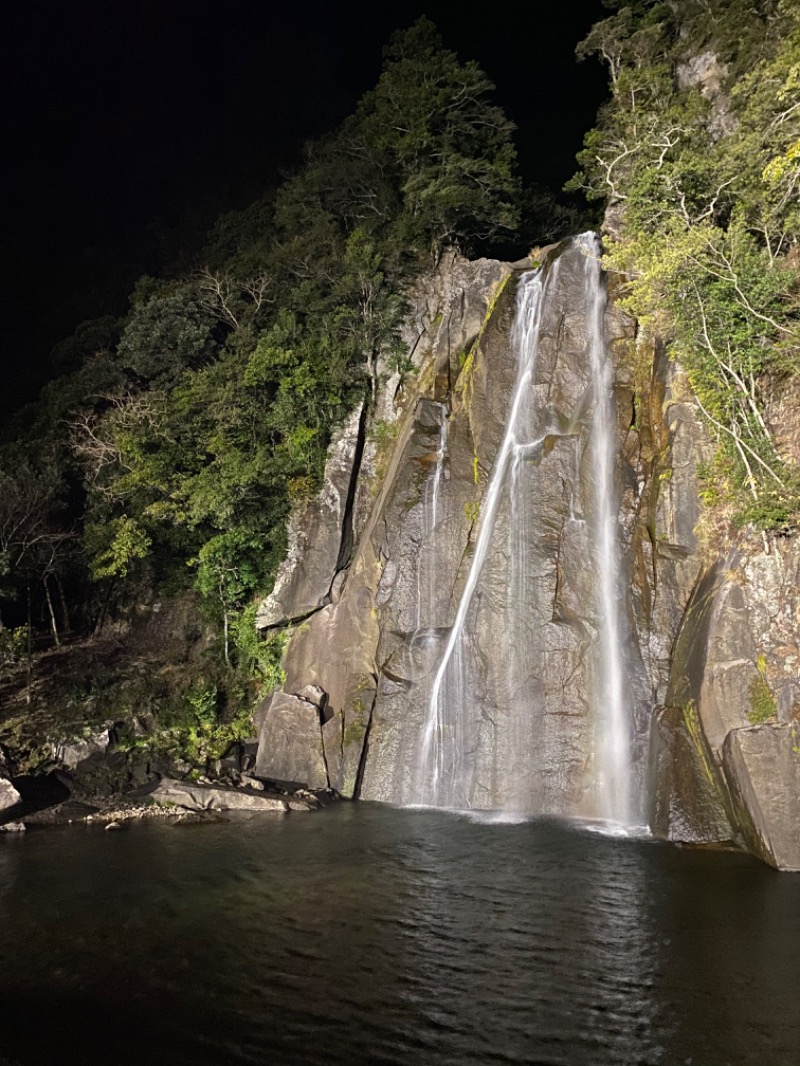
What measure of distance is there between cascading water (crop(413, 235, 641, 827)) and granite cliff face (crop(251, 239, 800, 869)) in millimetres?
55

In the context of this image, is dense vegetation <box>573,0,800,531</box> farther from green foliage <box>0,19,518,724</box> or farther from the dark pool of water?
green foliage <box>0,19,518,724</box>

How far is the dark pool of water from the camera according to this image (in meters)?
7.69

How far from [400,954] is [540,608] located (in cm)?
992

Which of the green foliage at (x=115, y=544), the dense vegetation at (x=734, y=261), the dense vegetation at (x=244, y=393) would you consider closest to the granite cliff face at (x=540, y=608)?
the dense vegetation at (x=734, y=261)

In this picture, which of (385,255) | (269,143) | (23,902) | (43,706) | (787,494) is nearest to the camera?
(23,902)

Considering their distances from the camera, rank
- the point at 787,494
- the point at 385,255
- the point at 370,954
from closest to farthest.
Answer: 1. the point at 370,954
2. the point at 787,494
3. the point at 385,255

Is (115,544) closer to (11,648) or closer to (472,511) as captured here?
(11,648)

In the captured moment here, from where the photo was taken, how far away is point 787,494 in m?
14.1

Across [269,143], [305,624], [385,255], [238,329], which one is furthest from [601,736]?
[269,143]

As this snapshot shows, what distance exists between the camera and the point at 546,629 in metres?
18.0

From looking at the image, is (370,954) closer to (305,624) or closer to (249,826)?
(249,826)

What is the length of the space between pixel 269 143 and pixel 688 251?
41.1 m

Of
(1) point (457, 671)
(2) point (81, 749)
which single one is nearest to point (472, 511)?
(1) point (457, 671)

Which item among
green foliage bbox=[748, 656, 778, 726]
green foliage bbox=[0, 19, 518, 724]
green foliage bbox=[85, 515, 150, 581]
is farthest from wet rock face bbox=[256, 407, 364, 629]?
green foliage bbox=[748, 656, 778, 726]
